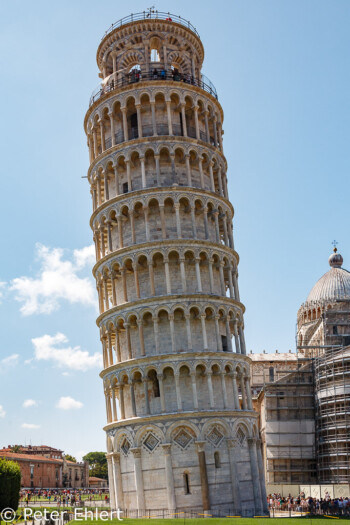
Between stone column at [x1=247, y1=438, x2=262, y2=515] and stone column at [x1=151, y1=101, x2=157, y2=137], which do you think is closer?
stone column at [x1=247, y1=438, x2=262, y2=515]

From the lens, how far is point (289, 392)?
59.4 metres

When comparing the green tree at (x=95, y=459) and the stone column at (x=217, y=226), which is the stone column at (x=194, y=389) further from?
the green tree at (x=95, y=459)

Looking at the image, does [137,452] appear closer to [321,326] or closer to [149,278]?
[149,278]

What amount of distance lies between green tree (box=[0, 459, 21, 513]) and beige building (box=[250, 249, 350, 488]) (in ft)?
85.2

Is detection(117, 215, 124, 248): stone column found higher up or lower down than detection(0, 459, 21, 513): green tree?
higher up

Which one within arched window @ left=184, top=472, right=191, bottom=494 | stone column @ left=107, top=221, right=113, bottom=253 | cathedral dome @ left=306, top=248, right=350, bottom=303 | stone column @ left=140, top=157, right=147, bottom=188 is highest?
stone column @ left=140, top=157, right=147, bottom=188

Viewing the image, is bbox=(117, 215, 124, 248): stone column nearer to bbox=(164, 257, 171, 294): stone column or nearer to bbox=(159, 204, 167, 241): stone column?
bbox=(159, 204, 167, 241): stone column

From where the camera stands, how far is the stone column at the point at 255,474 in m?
37.9

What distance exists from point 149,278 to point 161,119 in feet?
40.1

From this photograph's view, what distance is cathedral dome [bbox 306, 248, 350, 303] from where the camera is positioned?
73469 mm

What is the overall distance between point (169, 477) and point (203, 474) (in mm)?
2031

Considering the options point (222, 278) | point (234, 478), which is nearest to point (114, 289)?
point (222, 278)

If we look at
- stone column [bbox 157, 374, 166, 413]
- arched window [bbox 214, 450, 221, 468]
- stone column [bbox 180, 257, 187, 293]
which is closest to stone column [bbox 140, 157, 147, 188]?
stone column [bbox 180, 257, 187, 293]

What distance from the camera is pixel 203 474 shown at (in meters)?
36.5
